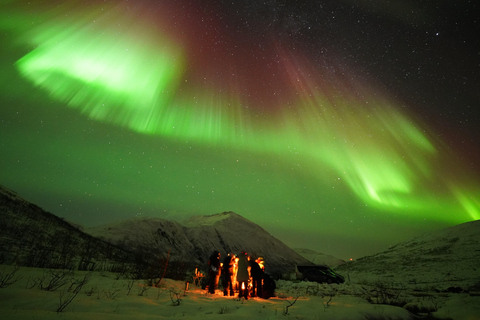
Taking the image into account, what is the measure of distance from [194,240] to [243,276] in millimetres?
118557

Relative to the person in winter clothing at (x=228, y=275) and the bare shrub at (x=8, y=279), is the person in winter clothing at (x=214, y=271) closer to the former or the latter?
the person in winter clothing at (x=228, y=275)

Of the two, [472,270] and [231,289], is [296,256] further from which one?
[231,289]

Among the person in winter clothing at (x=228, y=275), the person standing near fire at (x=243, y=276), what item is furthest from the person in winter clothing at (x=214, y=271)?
the person standing near fire at (x=243, y=276)

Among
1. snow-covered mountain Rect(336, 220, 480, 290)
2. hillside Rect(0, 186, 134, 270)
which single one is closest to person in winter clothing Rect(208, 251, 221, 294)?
hillside Rect(0, 186, 134, 270)

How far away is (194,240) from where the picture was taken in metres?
120

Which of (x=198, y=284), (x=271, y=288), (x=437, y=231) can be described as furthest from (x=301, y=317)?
(x=437, y=231)

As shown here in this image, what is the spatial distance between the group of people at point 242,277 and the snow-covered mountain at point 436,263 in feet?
57.6

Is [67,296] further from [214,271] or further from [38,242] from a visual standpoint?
[38,242]

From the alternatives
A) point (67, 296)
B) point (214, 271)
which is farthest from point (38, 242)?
point (67, 296)

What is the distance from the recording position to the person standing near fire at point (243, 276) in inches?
358

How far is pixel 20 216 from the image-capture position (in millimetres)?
23094

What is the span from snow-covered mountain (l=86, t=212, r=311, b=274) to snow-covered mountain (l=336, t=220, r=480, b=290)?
2042 inches

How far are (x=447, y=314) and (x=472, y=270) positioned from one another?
1097 inches

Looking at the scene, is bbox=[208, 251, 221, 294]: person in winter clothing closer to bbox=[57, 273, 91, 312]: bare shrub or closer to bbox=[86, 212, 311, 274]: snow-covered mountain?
bbox=[57, 273, 91, 312]: bare shrub
